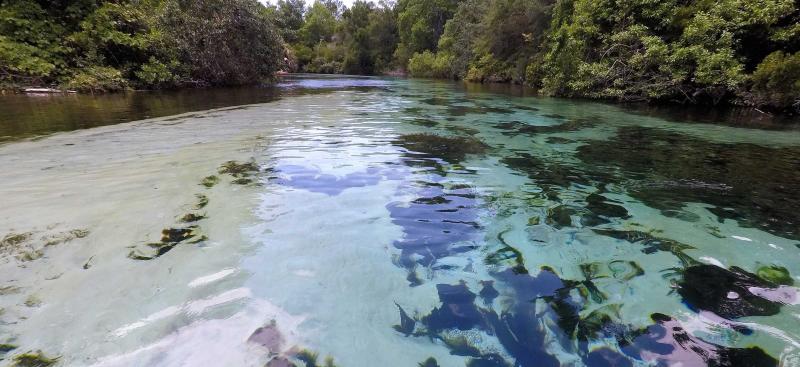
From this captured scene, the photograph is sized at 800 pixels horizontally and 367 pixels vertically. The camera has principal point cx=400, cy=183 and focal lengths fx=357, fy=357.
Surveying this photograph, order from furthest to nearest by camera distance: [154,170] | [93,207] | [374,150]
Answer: [374,150], [154,170], [93,207]

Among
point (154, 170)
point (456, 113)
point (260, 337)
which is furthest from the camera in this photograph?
point (456, 113)

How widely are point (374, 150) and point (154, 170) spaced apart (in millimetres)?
2844

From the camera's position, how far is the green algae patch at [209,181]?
377cm

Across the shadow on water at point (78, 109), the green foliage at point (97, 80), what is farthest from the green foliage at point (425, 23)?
Result: the shadow on water at point (78, 109)

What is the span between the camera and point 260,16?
17.1 metres

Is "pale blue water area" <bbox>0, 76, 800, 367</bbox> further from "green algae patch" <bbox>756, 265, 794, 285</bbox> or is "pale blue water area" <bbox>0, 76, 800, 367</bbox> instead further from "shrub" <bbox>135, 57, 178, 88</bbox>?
"shrub" <bbox>135, 57, 178, 88</bbox>

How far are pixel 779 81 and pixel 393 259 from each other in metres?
11.9

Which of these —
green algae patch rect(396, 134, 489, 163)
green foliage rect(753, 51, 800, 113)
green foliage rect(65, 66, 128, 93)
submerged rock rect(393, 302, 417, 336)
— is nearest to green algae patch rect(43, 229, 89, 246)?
submerged rock rect(393, 302, 417, 336)

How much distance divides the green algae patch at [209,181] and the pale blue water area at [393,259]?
0.21ft

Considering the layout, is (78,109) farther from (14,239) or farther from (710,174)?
(710,174)

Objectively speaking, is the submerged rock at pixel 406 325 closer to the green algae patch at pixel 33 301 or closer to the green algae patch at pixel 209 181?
the green algae patch at pixel 33 301

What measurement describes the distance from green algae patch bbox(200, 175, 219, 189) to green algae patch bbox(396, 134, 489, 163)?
2.83 meters

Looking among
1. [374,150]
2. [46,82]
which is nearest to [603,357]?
[374,150]

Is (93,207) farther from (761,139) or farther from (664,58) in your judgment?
(664,58)
